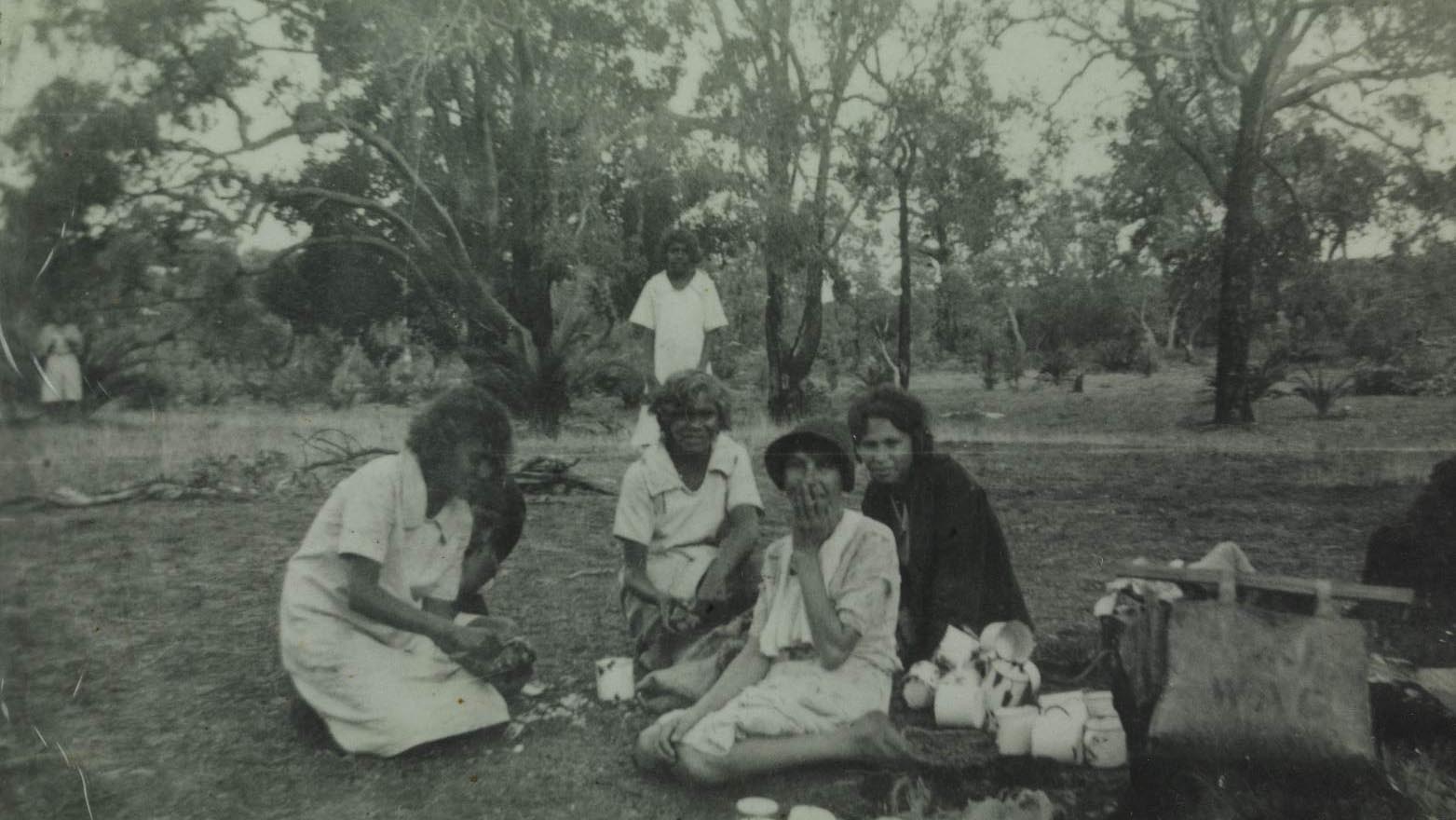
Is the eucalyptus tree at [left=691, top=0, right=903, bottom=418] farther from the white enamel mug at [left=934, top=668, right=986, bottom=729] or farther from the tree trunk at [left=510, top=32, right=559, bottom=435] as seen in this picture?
the white enamel mug at [left=934, top=668, right=986, bottom=729]

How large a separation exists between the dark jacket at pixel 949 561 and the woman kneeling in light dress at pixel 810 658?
1.77ft

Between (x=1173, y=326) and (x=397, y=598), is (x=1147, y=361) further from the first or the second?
(x=397, y=598)

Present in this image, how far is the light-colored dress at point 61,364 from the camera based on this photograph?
305 cm

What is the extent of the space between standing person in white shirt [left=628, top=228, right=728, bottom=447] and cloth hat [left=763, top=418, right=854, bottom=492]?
117cm

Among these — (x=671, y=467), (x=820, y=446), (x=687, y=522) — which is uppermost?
(x=820, y=446)

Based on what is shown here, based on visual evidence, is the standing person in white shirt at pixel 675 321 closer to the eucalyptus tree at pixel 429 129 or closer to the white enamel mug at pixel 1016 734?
the eucalyptus tree at pixel 429 129

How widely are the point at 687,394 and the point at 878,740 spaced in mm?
1190

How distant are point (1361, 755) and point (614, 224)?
8.74ft

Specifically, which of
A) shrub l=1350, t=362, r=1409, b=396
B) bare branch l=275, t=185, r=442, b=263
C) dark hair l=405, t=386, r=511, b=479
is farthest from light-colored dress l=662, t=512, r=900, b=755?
shrub l=1350, t=362, r=1409, b=396

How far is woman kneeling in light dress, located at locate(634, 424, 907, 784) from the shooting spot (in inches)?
93.9

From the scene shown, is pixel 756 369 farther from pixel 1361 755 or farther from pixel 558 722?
pixel 1361 755

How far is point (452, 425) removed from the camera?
2.70 meters

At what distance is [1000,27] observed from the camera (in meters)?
3.44

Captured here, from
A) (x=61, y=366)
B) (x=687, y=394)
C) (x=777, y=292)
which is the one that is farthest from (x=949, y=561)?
(x=61, y=366)
